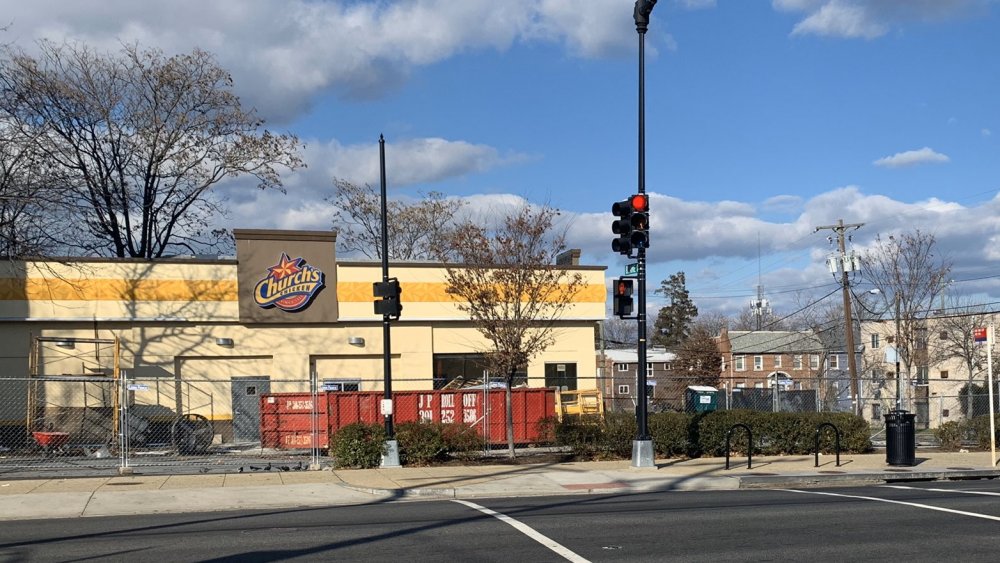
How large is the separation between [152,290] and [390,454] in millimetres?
A: 14983

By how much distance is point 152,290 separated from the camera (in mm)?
31109

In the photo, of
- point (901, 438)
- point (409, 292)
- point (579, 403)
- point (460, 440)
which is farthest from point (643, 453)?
point (409, 292)

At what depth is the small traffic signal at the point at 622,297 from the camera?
1909cm

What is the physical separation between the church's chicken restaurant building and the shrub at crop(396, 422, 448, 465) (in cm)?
906

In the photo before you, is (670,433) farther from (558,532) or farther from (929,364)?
(929,364)

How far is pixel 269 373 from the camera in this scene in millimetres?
32125

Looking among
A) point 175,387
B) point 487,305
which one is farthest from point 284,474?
point 175,387

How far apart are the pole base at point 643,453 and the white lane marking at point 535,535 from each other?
5.70 meters

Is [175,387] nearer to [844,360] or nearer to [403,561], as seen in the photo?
[403,561]

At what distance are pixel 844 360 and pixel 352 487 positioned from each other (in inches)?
2851

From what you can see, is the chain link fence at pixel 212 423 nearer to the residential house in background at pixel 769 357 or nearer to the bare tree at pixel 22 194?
the bare tree at pixel 22 194

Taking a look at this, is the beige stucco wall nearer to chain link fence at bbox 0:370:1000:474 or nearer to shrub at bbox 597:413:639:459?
chain link fence at bbox 0:370:1000:474

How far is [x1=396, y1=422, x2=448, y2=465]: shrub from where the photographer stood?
65.7 feet

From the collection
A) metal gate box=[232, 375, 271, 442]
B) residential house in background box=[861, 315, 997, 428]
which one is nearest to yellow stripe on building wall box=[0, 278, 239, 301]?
metal gate box=[232, 375, 271, 442]
